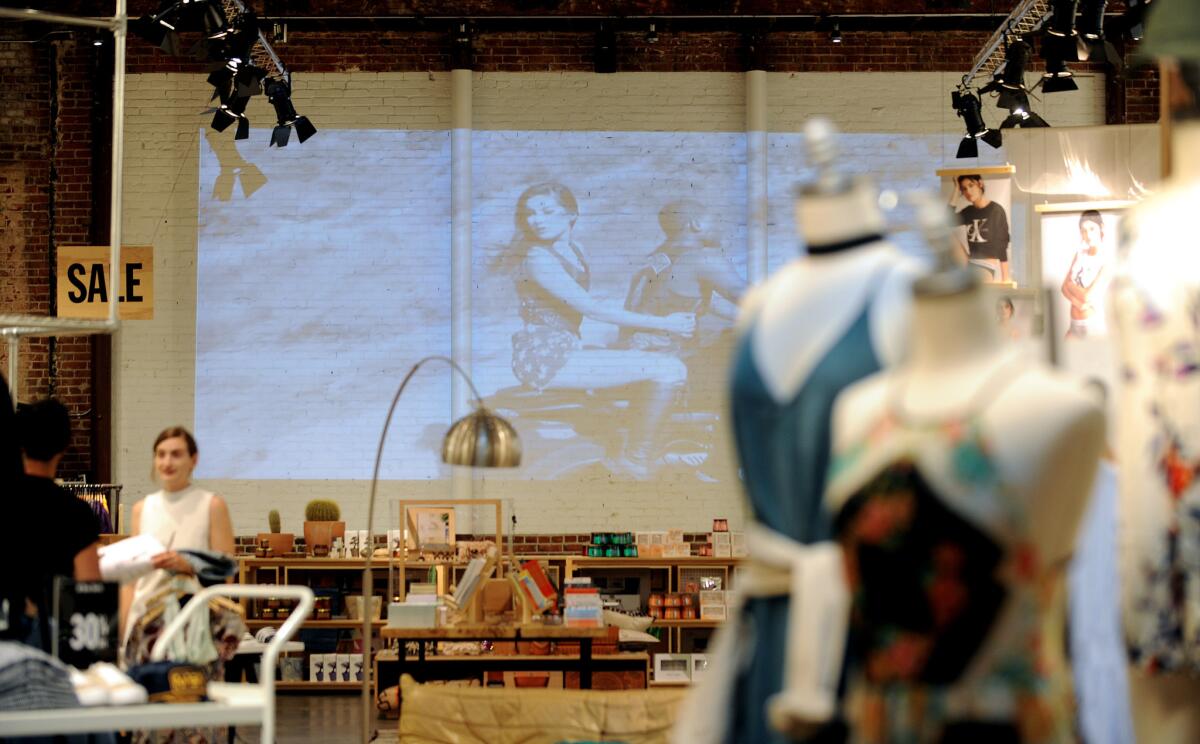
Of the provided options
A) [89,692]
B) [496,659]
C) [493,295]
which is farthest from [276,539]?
[89,692]

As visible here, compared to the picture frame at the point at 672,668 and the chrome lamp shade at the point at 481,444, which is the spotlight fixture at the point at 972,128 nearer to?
the picture frame at the point at 672,668

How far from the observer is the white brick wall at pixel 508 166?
10.4 m

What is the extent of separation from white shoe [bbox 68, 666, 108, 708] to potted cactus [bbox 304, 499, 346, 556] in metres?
6.86

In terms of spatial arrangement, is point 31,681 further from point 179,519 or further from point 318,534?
point 318,534

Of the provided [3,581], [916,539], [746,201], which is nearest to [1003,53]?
[746,201]

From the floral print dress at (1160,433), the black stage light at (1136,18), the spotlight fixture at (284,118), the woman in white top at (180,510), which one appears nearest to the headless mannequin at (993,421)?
the floral print dress at (1160,433)

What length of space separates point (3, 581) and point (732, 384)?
6.39ft

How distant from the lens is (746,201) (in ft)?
34.5

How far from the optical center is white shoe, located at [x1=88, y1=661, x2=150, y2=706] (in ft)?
10.1

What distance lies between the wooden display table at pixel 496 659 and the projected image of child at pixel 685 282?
3.03 m

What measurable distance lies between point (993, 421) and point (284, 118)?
8.55 metres

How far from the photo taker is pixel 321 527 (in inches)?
390

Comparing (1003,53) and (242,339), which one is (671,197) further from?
(242,339)

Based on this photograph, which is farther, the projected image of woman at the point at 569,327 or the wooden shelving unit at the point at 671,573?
the projected image of woman at the point at 569,327
